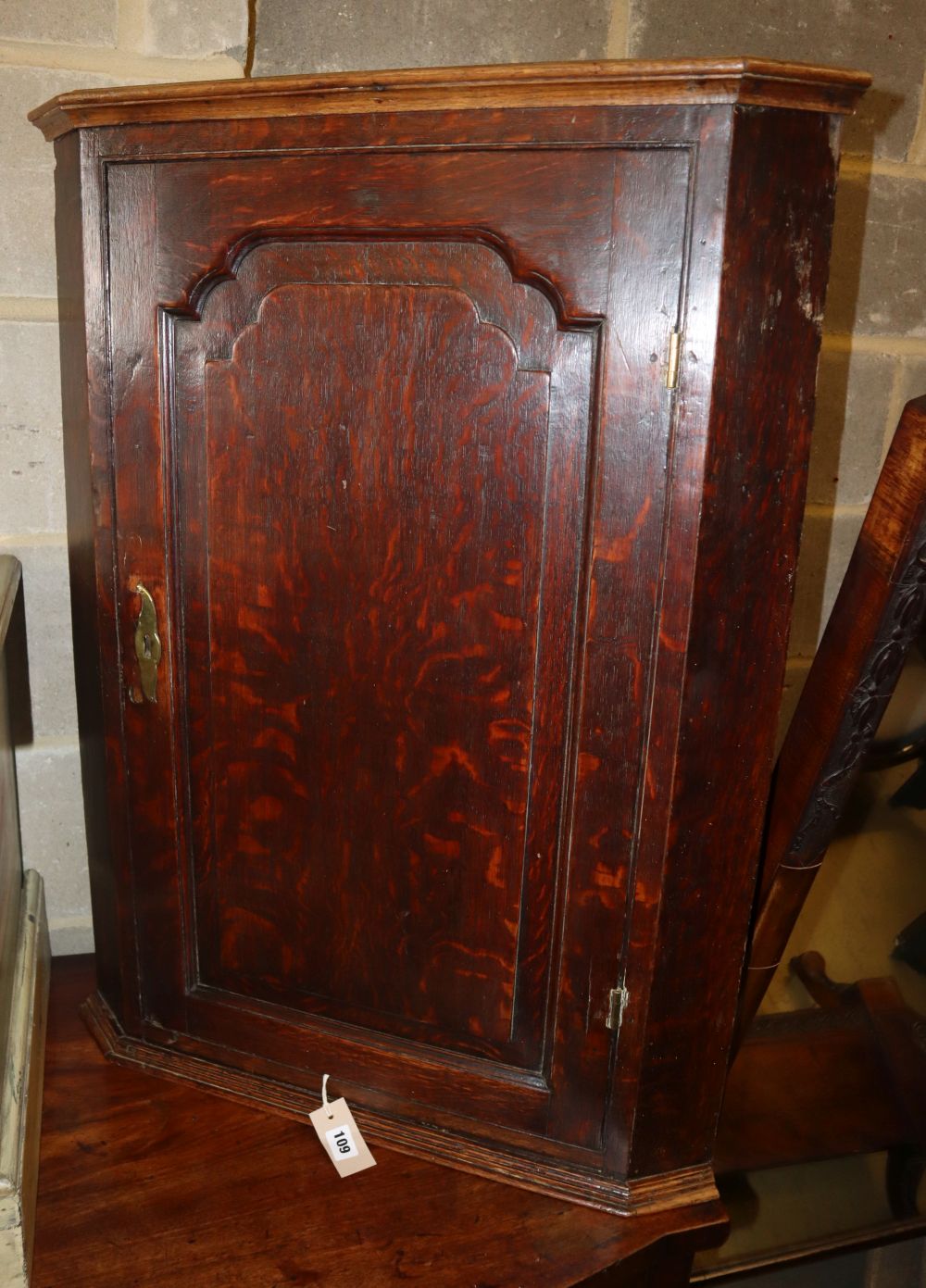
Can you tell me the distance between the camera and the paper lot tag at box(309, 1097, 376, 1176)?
1.22 m

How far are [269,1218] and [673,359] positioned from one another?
918mm

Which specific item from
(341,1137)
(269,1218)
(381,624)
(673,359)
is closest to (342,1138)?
(341,1137)

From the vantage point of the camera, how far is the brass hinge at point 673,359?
3.08 feet

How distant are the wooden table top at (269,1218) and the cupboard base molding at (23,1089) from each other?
4 cm

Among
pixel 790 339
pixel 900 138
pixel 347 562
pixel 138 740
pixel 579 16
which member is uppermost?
pixel 579 16

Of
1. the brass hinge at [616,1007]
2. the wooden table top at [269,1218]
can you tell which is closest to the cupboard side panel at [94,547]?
the wooden table top at [269,1218]

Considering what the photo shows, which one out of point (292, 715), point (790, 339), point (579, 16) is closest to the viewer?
point (790, 339)

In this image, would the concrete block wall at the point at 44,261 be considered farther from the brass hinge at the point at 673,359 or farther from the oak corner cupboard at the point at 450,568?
the brass hinge at the point at 673,359

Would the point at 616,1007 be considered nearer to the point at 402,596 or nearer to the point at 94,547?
the point at 402,596

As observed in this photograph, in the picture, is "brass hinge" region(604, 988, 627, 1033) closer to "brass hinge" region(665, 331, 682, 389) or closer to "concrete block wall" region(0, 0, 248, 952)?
"brass hinge" region(665, 331, 682, 389)

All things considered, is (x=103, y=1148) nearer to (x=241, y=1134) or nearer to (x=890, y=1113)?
(x=241, y=1134)

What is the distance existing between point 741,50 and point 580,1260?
145 cm

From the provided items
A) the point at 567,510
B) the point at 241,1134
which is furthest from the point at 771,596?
the point at 241,1134

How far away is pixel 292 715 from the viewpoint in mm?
1195
